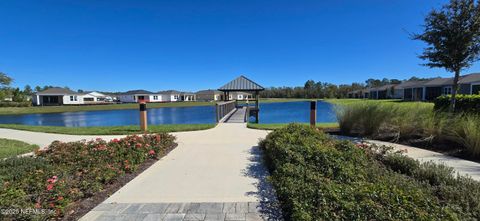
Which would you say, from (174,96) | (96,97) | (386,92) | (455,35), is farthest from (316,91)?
(455,35)

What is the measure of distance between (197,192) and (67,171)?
7.93ft

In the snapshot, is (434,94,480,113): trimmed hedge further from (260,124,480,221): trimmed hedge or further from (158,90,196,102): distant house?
(158,90,196,102): distant house

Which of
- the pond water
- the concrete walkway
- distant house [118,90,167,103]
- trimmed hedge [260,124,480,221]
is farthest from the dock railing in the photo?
distant house [118,90,167,103]

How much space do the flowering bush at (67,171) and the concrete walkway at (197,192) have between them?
0.37m

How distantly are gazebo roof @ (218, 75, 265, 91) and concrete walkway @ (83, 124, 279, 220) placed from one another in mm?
10704

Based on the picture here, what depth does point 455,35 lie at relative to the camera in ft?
24.9

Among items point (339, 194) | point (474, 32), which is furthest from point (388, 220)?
point (474, 32)

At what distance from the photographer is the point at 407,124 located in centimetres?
724

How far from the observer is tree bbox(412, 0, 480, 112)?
7441mm

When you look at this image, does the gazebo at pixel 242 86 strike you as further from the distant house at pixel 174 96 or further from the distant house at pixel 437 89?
the distant house at pixel 174 96

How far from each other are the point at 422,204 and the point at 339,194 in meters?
0.81

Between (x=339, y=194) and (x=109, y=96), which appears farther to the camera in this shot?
(x=109, y=96)

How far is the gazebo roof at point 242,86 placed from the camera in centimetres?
1648

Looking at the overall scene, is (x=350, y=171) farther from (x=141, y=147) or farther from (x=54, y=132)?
(x=54, y=132)
